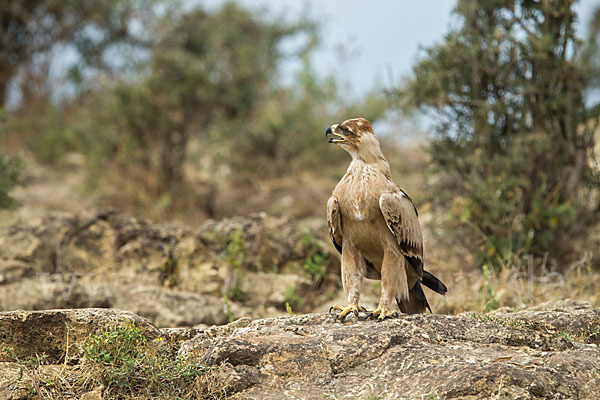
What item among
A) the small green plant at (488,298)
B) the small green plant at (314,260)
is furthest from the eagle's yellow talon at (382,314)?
the small green plant at (314,260)

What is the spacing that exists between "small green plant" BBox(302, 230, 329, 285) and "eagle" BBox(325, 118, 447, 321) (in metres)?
2.58

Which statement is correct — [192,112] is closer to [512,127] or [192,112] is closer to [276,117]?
[276,117]

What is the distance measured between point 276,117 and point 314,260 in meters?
5.87

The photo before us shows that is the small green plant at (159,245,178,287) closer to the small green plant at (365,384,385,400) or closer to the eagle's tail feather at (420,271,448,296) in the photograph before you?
the eagle's tail feather at (420,271,448,296)

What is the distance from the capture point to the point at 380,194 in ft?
14.3

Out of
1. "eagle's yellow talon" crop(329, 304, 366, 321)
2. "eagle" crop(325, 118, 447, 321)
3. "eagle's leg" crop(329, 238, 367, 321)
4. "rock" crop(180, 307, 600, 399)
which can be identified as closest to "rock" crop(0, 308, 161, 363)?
"rock" crop(180, 307, 600, 399)

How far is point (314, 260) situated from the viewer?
24.8 feet

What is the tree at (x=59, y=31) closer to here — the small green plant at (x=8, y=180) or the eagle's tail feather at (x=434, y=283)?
the small green plant at (x=8, y=180)

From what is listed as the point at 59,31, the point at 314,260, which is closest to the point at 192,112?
the point at 59,31

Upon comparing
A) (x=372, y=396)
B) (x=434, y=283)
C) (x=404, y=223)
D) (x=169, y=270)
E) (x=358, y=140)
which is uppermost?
(x=358, y=140)

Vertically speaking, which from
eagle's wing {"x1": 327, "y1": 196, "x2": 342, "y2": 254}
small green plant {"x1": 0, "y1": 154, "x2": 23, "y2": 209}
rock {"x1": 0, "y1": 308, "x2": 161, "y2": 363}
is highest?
small green plant {"x1": 0, "y1": 154, "x2": 23, "y2": 209}

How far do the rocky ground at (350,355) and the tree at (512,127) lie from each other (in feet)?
10.6

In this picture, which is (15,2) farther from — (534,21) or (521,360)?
(521,360)

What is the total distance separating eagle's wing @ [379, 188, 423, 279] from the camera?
4.32 metres
